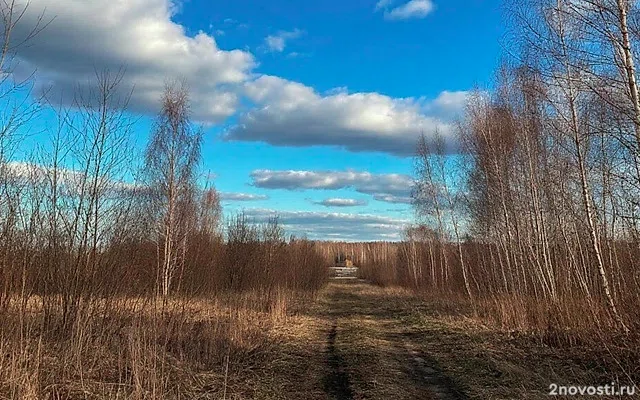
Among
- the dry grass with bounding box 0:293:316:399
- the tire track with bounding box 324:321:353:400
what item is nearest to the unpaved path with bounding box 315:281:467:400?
the tire track with bounding box 324:321:353:400

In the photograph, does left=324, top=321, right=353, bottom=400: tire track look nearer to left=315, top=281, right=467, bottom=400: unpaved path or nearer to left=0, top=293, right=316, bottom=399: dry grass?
left=315, top=281, right=467, bottom=400: unpaved path

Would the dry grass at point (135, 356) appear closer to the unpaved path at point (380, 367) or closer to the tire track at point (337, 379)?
the tire track at point (337, 379)

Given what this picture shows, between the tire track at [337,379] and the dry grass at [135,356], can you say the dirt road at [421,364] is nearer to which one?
the tire track at [337,379]

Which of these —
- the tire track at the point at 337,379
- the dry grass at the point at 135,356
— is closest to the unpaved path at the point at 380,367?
the tire track at the point at 337,379

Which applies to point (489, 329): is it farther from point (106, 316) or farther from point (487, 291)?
point (106, 316)

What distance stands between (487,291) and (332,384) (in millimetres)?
13187

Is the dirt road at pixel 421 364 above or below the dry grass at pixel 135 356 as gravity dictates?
below

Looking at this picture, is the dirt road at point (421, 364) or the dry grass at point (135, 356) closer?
the dry grass at point (135, 356)

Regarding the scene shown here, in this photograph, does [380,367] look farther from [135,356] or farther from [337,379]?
[135,356]

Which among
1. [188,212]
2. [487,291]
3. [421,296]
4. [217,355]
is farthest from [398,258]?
[217,355]

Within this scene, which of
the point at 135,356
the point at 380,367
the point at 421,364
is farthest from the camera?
the point at 421,364

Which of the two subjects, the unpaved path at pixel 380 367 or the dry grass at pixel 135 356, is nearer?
the dry grass at pixel 135 356

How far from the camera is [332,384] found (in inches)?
308

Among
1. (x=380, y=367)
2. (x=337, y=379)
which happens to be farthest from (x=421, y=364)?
(x=337, y=379)
